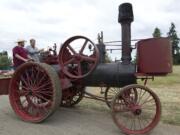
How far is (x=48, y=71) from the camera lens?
7.57 metres

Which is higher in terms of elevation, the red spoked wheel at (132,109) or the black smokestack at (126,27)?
the black smokestack at (126,27)

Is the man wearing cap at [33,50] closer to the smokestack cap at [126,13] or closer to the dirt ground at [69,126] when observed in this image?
the dirt ground at [69,126]

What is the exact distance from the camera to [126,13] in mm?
7688

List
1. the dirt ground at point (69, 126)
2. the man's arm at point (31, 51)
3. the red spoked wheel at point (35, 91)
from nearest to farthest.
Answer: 1. the dirt ground at point (69, 126)
2. the red spoked wheel at point (35, 91)
3. the man's arm at point (31, 51)

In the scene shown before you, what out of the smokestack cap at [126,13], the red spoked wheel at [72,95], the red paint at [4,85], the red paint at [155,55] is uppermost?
the smokestack cap at [126,13]

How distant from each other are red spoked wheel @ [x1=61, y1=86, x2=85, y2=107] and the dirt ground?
481 mm

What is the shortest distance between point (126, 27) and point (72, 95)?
7.85ft

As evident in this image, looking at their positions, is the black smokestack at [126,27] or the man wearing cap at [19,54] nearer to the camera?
the black smokestack at [126,27]

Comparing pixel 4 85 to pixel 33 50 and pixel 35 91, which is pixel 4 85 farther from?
pixel 33 50

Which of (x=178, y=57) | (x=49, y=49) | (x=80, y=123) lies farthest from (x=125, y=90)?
(x=178, y=57)

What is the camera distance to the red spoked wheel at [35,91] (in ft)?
24.8

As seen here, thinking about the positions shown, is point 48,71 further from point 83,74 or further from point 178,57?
point 178,57

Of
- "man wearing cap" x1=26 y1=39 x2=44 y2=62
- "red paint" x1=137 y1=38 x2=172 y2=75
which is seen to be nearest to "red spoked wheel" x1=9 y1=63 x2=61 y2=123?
"man wearing cap" x1=26 y1=39 x2=44 y2=62

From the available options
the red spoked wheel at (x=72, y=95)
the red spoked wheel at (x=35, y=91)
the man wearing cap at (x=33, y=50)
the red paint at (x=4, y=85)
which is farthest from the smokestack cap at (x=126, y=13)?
the red paint at (x=4, y=85)
